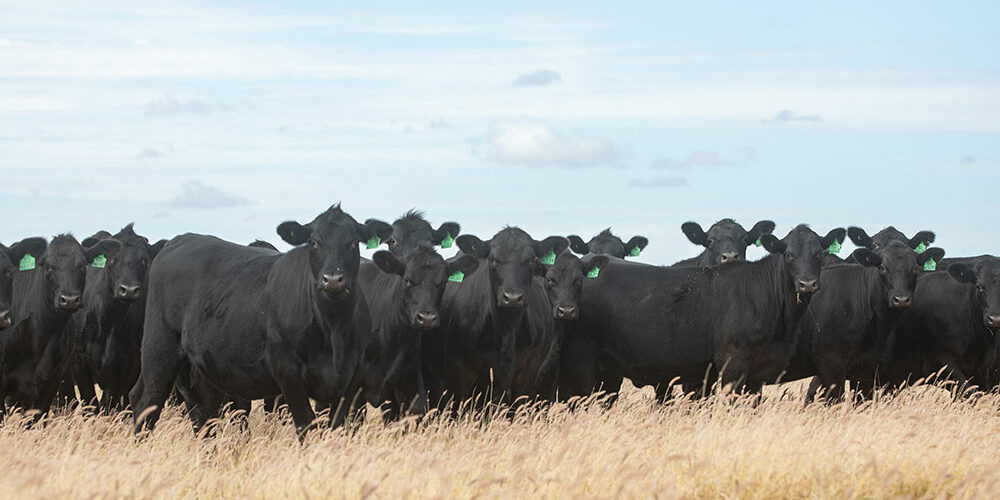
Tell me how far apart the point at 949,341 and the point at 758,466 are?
788cm

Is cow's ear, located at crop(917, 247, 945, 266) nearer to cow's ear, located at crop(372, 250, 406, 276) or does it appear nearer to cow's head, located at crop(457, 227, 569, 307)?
cow's head, located at crop(457, 227, 569, 307)

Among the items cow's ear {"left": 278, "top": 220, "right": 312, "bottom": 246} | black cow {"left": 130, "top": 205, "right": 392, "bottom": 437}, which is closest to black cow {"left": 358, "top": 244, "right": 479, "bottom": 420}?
black cow {"left": 130, "top": 205, "right": 392, "bottom": 437}

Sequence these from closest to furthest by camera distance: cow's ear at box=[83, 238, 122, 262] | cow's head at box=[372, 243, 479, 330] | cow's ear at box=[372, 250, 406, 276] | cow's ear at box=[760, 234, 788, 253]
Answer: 1. cow's head at box=[372, 243, 479, 330]
2. cow's ear at box=[372, 250, 406, 276]
3. cow's ear at box=[83, 238, 122, 262]
4. cow's ear at box=[760, 234, 788, 253]

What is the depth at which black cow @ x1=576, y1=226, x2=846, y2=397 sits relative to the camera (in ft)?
50.0

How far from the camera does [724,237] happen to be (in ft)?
63.6

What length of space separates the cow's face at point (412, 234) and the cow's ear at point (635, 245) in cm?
634

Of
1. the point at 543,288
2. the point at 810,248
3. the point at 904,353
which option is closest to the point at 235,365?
the point at 543,288

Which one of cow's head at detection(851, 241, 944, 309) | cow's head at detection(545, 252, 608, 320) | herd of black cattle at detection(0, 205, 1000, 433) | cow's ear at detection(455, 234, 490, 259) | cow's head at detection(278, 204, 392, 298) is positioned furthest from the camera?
cow's head at detection(851, 241, 944, 309)

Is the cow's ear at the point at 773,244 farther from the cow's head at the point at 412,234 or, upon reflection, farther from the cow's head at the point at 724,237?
the cow's head at the point at 412,234

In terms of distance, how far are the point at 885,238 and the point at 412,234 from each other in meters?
7.86

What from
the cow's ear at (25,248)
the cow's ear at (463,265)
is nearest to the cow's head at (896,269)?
the cow's ear at (463,265)

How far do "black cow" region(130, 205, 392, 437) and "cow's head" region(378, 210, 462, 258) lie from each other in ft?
7.81

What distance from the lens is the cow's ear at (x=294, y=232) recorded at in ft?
39.2

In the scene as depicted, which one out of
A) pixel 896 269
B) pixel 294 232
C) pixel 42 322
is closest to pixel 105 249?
pixel 42 322
